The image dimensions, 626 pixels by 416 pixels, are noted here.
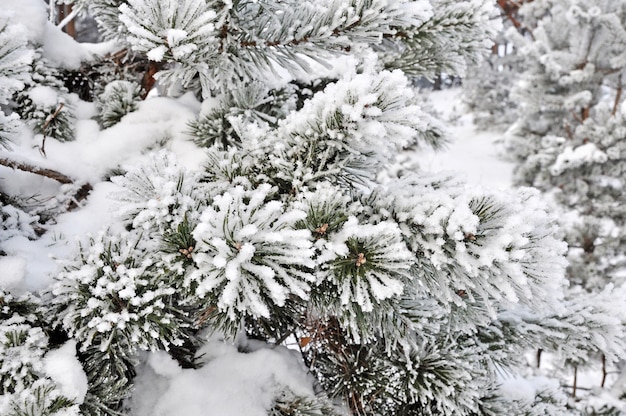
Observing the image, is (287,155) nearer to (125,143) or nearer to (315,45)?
(315,45)

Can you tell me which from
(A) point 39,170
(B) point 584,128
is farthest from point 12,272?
(B) point 584,128

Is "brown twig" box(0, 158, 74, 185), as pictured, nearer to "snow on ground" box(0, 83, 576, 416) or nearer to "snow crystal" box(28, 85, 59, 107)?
"snow on ground" box(0, 83, 576, 416)

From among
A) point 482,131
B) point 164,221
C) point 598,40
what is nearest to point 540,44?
point 598,40

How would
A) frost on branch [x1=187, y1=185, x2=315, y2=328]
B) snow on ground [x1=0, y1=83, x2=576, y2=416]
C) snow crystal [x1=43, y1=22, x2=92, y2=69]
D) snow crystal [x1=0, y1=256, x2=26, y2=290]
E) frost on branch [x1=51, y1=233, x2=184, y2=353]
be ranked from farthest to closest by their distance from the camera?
1. snow crystal [x1=43, y1=22, x2=92, y2=69]
2. snow on ground [x1=0, y1=83, x2=576, y2=416]
3. snow crystal [x1=0, y1=256, x2=26, y2=290]
4. frost on branch [x1=51, y1=233, x2=184, y2=353]
5. frost on branch [x1=187, y1=185, x2=315, y2=328]

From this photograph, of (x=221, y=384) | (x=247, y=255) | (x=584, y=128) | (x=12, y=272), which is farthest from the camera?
(x=584, y=128)

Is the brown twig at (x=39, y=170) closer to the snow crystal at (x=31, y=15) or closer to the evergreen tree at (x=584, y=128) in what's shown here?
the snow crystal at (x=31, y=15)

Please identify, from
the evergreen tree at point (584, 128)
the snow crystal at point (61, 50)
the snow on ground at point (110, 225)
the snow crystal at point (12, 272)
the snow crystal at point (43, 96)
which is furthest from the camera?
the evergreen tree at point (584, 128)

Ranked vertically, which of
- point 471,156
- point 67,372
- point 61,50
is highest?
point 61,50

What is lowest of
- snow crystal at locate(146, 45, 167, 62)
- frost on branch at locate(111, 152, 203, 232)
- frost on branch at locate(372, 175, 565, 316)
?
frost on branch at locate(111, 152, 203, 232)

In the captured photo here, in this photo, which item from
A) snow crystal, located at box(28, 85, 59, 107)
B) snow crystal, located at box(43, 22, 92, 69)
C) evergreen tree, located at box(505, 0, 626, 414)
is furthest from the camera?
evergreen tree, located at box(505, 0, 626, 414)

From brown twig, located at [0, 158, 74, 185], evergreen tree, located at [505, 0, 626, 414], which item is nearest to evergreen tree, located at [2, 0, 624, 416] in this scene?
brown twig, located at [0, 158, 74, 185]

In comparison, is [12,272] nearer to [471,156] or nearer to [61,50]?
[61,50]

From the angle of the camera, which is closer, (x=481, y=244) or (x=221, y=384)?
(x=481, y=244)

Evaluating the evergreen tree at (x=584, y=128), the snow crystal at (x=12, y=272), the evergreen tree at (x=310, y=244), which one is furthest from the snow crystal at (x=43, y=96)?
the evergreen tree at (x=584, y=128)
